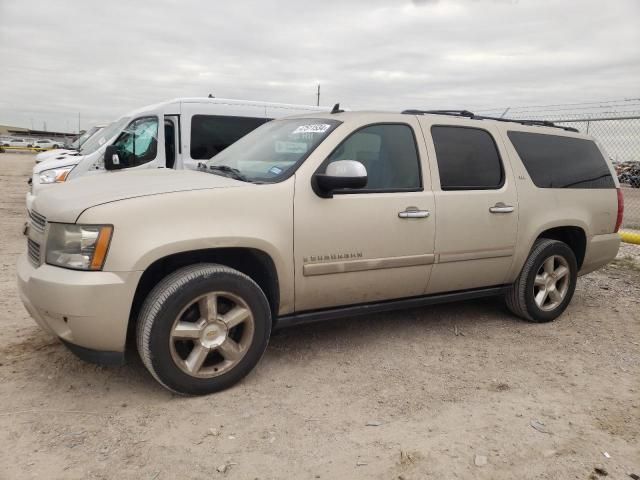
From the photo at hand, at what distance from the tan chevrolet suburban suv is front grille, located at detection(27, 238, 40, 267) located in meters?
0.02

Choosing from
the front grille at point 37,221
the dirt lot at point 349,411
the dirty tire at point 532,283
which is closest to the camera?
the dirt lot at point 349,411

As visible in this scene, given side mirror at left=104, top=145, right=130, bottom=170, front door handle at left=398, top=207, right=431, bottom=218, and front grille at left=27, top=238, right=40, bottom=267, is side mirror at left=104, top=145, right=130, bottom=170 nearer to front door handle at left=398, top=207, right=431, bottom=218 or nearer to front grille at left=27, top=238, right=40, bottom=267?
front grille at left=27, top=238, right=40, bottom=267

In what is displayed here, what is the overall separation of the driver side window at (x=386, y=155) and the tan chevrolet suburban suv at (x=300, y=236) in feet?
0.04

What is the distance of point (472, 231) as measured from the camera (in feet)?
13.3

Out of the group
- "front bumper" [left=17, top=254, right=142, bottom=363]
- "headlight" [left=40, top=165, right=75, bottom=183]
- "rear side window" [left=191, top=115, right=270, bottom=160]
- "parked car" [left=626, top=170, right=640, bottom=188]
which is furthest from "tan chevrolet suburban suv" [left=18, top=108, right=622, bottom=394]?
"parked car" [left=626, top=170, right=640, bottom=188]

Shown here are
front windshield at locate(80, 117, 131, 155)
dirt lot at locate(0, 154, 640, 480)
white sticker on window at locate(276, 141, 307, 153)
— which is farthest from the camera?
front windshield at locate(80, 117, 131, 155)

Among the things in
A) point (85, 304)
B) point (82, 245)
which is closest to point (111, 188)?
point (82, 245)

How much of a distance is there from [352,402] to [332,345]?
0.91 m

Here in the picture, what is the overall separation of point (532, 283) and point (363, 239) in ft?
6.11

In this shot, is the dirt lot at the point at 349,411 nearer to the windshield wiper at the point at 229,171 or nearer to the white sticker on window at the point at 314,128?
the windshield wiper at the point at 229,171

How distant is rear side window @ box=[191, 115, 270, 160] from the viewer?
8078 mm

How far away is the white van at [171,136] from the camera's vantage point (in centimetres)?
802

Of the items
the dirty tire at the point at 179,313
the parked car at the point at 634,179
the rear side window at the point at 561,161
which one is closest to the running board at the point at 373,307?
the dirty tire at the point at 179,313

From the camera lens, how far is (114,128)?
9.21m
